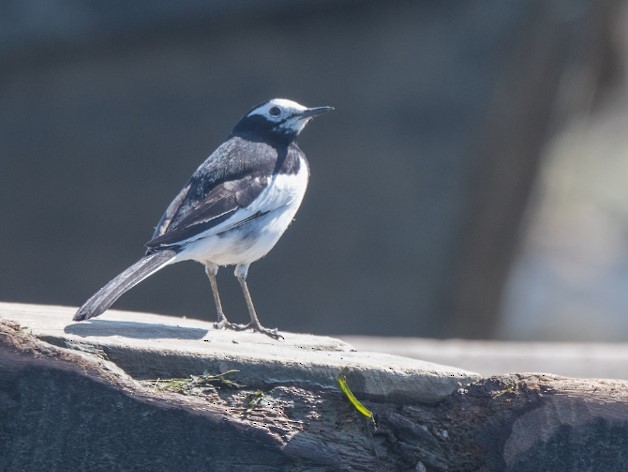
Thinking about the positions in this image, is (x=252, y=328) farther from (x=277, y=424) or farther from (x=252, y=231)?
(x=277, y=424)

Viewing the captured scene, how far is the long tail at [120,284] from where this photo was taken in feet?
11.1

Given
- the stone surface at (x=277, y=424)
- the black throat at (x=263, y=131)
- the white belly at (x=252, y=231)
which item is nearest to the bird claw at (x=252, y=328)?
the white belly at (x=252, y=231)

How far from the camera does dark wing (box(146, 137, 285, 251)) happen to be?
4.23m

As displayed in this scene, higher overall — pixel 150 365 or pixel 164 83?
pixel 164 83

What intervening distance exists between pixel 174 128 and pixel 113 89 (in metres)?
0.56

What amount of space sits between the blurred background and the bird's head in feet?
13.3

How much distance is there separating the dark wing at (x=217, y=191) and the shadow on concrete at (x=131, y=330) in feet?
2.04

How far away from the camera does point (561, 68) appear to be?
9.73 meters

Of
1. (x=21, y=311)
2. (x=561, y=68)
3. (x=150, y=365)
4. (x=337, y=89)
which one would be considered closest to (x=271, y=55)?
(x=337, y=89)

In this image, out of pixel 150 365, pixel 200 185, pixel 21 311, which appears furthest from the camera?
pixel 200 185

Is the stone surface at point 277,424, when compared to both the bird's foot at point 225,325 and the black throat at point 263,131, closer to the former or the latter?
the bird's foot at point 225,325

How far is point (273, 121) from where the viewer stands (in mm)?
5168

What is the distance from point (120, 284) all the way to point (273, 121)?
1594 mm

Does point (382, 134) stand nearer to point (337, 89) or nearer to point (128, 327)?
point (337, 89)
